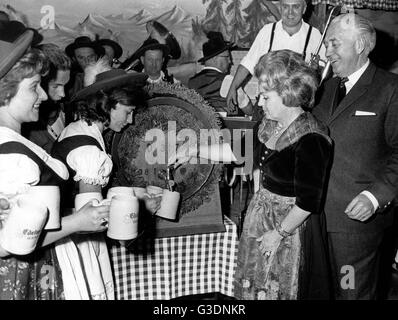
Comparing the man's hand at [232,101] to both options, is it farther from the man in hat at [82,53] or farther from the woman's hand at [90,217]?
the woman's hand at [90,217]

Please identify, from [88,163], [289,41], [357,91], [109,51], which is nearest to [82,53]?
[109,51]

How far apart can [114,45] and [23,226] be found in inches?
143

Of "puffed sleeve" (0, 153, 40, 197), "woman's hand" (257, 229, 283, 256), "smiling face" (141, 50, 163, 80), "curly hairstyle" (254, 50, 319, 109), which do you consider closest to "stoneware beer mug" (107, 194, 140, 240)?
"puffed sleeve" (0, 153, 40, 197)

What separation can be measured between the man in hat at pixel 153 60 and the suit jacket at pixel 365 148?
258 cm

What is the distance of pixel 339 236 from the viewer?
6.84 feet

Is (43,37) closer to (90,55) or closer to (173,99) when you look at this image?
(90,55)

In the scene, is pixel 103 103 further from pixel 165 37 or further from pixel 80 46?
pixel 165 37

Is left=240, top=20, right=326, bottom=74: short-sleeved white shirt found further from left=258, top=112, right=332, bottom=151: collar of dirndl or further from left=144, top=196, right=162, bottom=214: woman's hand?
left=144, top=196, right=162, bottom=214: woman's hand

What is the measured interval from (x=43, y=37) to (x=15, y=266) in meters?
3.60

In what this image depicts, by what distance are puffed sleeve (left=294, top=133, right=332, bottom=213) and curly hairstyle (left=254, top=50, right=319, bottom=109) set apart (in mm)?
170

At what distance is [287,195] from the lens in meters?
1.83

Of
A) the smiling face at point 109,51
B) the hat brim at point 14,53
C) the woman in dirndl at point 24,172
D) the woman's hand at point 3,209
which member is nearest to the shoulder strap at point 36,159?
the woman in dirndl at point 24,172

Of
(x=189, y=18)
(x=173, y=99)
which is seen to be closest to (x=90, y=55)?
(x=189, y=18)

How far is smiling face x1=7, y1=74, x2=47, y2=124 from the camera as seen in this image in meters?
1.50
